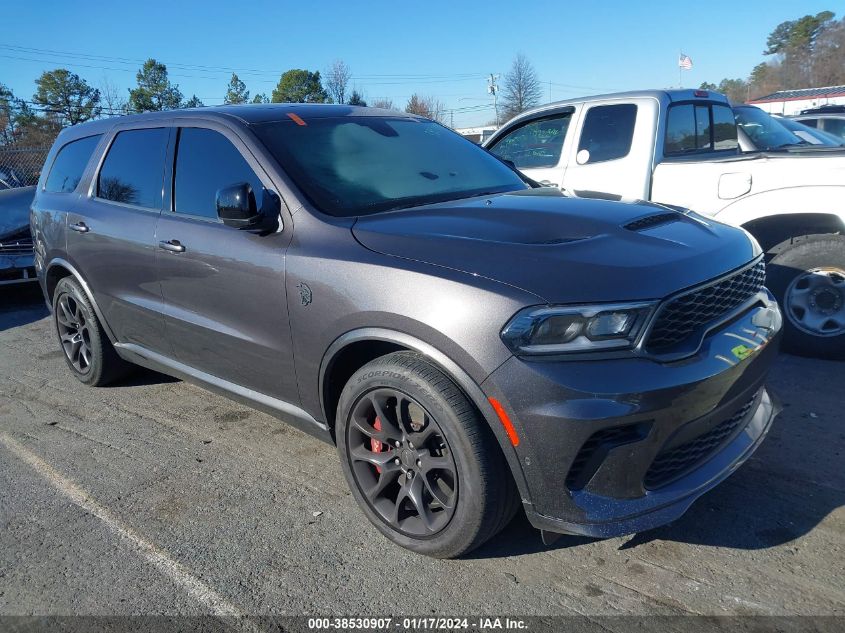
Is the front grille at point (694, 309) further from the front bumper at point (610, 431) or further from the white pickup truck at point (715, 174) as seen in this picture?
the white pickup truck at point (715, 174)

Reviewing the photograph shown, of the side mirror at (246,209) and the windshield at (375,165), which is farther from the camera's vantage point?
the windshield at (375,165)

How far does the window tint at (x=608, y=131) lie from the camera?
5.69 m

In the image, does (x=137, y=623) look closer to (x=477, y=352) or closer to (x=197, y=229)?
(x=477, y=352)

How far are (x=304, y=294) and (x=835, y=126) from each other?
13.6m

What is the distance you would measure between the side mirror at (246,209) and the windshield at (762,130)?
18.4 ft

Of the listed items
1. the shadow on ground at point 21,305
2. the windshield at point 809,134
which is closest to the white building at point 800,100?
the windshield at point 809,134

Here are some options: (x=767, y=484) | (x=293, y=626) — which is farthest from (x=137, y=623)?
(x=767, y=484)

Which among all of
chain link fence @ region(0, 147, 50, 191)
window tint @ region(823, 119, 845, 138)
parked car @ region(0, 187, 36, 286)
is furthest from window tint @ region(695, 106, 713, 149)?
chain link fence @ region(0, 147, 50, 191)

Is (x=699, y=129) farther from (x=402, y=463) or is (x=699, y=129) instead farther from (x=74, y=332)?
(x=74, y=332)

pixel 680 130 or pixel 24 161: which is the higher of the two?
pixel 680 130

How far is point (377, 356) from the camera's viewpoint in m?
2.96

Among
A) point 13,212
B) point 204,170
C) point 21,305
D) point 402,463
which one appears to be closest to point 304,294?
point 402,463

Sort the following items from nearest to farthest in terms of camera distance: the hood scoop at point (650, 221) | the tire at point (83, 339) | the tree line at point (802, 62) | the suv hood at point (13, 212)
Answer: the hood scoop at point (650, 221), the tire at point (83, 339), the suv hood at point (13, 212), the tree line at point (802, 62)

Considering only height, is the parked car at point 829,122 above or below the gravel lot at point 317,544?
above
